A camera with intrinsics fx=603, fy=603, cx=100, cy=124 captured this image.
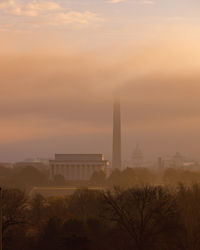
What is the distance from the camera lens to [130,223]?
1917 inches

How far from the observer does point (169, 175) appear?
148 meters

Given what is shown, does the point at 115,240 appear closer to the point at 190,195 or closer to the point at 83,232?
the point at 83,232

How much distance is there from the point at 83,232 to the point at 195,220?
9.81 meters

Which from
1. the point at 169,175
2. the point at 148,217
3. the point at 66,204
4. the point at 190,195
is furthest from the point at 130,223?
the point at 169,175

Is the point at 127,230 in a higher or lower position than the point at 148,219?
lower

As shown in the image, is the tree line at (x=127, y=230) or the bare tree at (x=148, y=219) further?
the bare tree at (x=148, y=219)

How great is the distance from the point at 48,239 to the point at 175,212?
1092 centimetres

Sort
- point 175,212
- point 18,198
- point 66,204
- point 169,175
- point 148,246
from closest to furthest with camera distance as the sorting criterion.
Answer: point 148,246
point 175,212
point 18,198
point 66,204
point 169,175

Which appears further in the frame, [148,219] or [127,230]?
[148,219]

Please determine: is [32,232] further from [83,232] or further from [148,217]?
[148,217]

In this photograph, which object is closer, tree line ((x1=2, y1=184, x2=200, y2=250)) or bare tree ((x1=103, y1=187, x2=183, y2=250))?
tree line ((x1=2, y1=184, x2=200, y2=250))

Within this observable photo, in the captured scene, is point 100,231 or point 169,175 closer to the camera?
point 100,231

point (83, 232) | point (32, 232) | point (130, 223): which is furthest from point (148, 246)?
point (32, 232)

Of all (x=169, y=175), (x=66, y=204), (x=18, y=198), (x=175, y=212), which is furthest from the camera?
(x=169, y=175)
